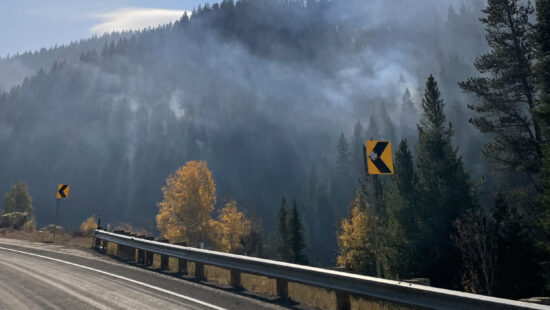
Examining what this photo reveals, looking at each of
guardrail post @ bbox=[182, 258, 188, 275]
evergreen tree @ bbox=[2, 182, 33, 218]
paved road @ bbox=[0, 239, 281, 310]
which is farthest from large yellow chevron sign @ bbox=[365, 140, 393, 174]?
evergreen tree @ bbox=[2, 182, 33, 218]

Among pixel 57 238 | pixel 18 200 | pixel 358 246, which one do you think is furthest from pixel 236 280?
pixel 18 200

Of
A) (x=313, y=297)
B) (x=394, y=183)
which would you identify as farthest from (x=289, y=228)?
(x=313, y=297)

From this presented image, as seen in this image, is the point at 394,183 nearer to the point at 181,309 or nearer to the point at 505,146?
the point at 505,146

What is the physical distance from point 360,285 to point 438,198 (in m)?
27.8

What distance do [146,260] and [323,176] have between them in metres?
163

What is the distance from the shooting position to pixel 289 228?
5484 cm

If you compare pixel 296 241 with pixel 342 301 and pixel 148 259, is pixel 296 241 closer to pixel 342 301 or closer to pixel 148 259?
pixel 148 259

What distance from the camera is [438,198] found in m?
30.4

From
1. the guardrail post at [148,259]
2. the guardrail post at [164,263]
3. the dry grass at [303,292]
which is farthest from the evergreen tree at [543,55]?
the guardrail post at [148,259]

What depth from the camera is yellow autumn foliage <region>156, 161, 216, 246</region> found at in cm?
4894

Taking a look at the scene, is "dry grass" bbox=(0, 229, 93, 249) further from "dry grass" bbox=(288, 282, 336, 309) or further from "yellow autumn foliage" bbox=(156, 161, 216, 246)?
"yellow autumn foliage" bbox=(156, 161, 216, 246)

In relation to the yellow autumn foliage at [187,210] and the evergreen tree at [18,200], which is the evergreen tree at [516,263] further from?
the evergreen tree at [18,200]

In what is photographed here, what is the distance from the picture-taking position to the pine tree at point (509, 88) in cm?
2145

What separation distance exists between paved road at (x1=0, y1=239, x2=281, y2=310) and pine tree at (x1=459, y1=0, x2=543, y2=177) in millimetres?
21298
